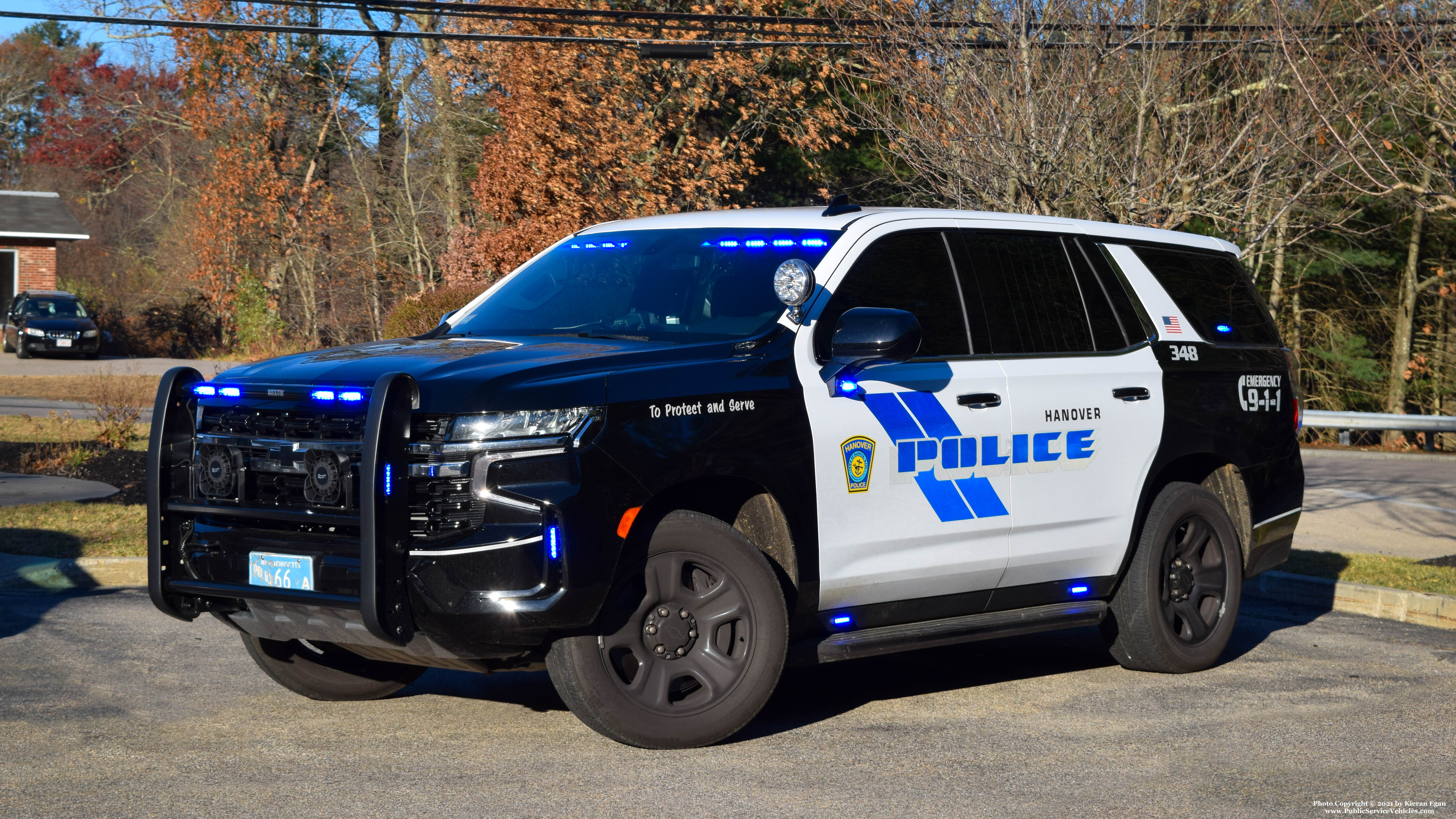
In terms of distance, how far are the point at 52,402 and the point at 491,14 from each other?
11327mm

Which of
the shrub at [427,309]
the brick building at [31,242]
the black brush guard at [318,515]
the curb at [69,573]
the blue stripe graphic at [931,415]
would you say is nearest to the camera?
the black brush guard at [318,515]

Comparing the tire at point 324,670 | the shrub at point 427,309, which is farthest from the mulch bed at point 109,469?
the tire at point 324,670

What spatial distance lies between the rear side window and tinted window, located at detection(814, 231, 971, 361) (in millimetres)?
1536

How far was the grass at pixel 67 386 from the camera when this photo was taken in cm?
2623

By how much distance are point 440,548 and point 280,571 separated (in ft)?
2.22

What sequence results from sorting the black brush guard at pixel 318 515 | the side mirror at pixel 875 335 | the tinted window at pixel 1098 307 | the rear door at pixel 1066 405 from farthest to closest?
the tinted window at pixel 1098 307
the rear door at pixel 1066 405
the side mirror at pixel 875 335
the black brush guard at pixel 318 515

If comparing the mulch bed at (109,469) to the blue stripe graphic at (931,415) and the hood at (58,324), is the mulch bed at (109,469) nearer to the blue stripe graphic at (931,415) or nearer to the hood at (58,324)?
the blue stripe graphic at (931,415)

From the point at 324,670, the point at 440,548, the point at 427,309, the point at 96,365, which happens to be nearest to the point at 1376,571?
the point at 324,670

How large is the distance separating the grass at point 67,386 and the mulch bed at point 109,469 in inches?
337

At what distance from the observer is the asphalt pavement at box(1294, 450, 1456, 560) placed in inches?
492

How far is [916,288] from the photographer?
669 centimetres

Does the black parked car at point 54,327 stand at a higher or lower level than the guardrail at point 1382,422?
higher

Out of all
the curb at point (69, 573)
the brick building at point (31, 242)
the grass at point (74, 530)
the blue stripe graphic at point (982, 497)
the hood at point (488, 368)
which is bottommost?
the curb at point (69, 573)

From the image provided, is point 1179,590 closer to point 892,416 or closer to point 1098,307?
point 1098,307
